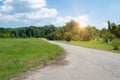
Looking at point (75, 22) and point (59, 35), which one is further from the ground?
point (75, 22)

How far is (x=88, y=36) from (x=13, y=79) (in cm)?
8213

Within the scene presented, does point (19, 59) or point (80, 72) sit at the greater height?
point (19, 59)

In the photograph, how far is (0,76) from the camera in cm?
898

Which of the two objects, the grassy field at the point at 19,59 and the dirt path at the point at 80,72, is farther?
the grassy field at the point at 19,59

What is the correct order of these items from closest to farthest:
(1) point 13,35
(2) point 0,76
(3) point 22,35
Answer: (2) point 0,76 → (1) point 13,35 → (3) point 22,35

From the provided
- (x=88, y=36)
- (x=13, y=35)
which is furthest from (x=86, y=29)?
(x=13, y=35)

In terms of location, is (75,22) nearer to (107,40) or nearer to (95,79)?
(107,40)

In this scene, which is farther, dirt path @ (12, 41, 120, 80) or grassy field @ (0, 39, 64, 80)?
grassy field @ (0, 39, 64, 80)

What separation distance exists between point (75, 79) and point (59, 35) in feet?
331

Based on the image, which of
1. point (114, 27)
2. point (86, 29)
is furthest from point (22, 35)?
point (114, 27)

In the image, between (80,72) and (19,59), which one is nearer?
(80,72)

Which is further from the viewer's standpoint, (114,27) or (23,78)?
(114,27)

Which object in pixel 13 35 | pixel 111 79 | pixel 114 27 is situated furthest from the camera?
pixel 13 35

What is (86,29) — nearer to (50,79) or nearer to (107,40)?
(107,40)
